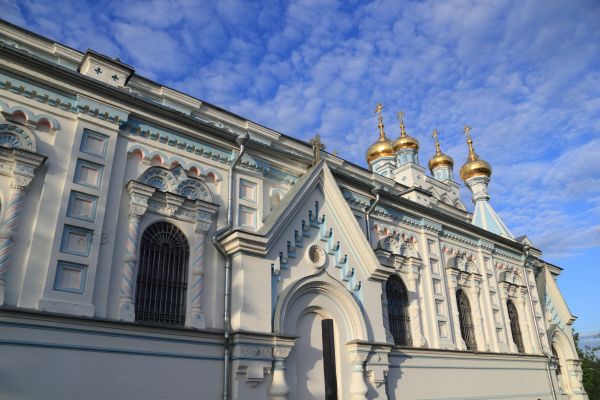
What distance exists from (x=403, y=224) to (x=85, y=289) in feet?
31.8

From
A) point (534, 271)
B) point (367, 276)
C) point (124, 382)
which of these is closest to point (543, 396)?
point (534, 271)

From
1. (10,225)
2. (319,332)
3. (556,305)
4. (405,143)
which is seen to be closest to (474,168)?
(405,143)

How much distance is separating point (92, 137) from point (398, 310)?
30.2 feet

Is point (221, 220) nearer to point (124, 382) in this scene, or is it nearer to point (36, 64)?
point (124, 382)

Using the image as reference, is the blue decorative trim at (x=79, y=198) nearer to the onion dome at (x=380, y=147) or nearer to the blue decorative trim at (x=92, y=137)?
the blue decorative trim at (x=92, y=137)

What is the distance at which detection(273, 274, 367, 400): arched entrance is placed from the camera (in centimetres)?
994

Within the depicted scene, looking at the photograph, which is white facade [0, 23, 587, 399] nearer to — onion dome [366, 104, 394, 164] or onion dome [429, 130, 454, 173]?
onion dome [366, 104, 394, 164]

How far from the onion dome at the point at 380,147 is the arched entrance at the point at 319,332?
18.1 meters

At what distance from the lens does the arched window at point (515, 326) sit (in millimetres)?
18016

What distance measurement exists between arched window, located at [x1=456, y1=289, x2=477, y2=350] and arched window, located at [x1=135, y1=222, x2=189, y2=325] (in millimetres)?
9821

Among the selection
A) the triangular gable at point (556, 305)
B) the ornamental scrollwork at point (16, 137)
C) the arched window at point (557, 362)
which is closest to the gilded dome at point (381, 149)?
the triangular gable at point (556, 305)

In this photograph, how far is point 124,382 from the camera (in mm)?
8047

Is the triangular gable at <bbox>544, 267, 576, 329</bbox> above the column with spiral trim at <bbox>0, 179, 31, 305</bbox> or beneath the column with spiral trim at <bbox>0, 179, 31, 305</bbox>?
above

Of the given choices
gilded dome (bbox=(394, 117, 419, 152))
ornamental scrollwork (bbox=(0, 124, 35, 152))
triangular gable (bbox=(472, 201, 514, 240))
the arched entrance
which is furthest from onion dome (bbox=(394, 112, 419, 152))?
ornamental scrollwork (bbox=(0, 124, 35, 152))
